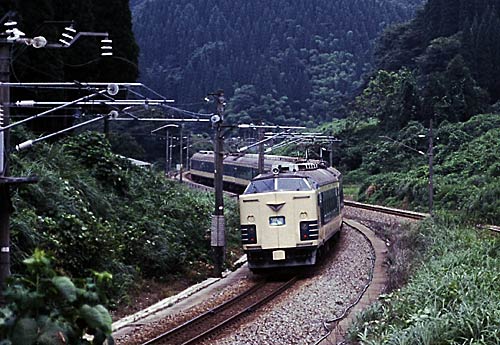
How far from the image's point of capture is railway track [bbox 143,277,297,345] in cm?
1479

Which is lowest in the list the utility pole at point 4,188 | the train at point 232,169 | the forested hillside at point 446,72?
the train at point 232,169

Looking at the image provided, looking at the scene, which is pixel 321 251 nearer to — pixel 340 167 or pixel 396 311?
pixel 396 311

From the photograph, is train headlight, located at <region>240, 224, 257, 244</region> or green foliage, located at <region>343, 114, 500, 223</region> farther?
green foliage, located at <region>343, 114, 500, 223</region>

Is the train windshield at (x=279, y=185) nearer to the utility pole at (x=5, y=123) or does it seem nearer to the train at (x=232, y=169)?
the utility pole at (x=5, y=123)

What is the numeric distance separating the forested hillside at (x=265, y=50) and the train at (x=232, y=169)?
941 inches

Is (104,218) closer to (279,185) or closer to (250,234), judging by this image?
(250,234)

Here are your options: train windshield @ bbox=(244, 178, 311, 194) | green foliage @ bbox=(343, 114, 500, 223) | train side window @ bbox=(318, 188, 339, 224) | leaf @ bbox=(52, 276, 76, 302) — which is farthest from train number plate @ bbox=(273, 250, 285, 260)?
→ leaf @ bbox=(52, 276, 76, 302)

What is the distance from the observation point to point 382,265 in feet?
76.8

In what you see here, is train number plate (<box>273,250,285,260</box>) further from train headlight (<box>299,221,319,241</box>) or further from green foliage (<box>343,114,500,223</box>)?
green foliage (<box>343,114,500,223</box>)

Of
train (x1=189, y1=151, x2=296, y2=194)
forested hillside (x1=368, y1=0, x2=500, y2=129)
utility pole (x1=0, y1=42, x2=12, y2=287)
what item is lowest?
train (x1=189, y1=151, x2=296, y2=194)

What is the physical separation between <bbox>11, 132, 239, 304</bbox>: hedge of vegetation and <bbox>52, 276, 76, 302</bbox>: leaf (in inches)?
315

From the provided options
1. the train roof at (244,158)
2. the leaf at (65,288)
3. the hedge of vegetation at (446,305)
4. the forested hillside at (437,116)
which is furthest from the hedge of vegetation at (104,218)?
the forested hillside at (437,116)

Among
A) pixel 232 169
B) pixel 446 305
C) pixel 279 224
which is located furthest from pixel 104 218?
pixel 232 169

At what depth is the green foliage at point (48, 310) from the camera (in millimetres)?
6793
